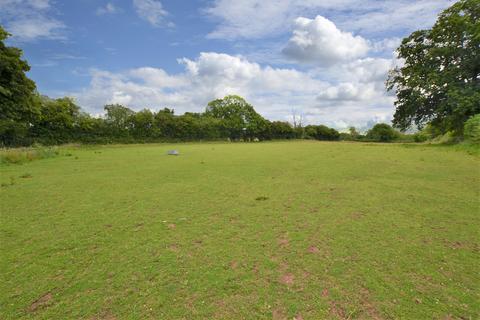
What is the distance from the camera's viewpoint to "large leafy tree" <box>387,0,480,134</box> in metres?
18.3

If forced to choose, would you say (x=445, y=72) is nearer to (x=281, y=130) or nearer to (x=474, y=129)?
(x=474, y=129)

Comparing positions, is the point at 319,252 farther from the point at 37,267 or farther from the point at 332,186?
the point at 332,186

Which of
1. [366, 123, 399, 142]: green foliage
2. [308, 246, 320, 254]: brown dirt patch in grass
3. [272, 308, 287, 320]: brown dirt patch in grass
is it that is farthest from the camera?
[366, 123, 399, 142]: green foliage

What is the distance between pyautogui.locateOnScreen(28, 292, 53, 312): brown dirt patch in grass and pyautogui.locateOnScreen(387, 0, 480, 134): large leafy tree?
935 inches

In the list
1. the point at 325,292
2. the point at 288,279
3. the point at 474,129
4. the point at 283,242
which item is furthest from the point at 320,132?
the point at 325,292

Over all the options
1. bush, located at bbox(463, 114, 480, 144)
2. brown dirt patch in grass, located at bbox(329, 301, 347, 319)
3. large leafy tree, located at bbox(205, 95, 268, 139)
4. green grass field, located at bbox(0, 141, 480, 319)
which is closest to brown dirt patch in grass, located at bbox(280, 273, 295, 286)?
green grass field, located at bbox(0, 141, 480, 319)

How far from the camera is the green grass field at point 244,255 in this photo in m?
2.22

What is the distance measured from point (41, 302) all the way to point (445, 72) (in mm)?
26978

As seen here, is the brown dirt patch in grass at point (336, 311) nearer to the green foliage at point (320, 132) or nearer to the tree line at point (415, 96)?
the tree line at point (415, 96)

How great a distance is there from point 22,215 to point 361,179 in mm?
8519

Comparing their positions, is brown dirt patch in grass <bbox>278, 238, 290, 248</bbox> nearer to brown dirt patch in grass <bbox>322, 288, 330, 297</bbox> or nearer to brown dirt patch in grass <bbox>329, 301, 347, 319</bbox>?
brown dirt patch in grass <bbox>322, 288, 330, 297</bbox>

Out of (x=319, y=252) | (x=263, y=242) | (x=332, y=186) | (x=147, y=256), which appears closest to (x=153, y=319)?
(x=147, y=256)

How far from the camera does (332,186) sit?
6.70 m

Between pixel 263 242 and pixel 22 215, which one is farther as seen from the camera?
pixel 22 215
